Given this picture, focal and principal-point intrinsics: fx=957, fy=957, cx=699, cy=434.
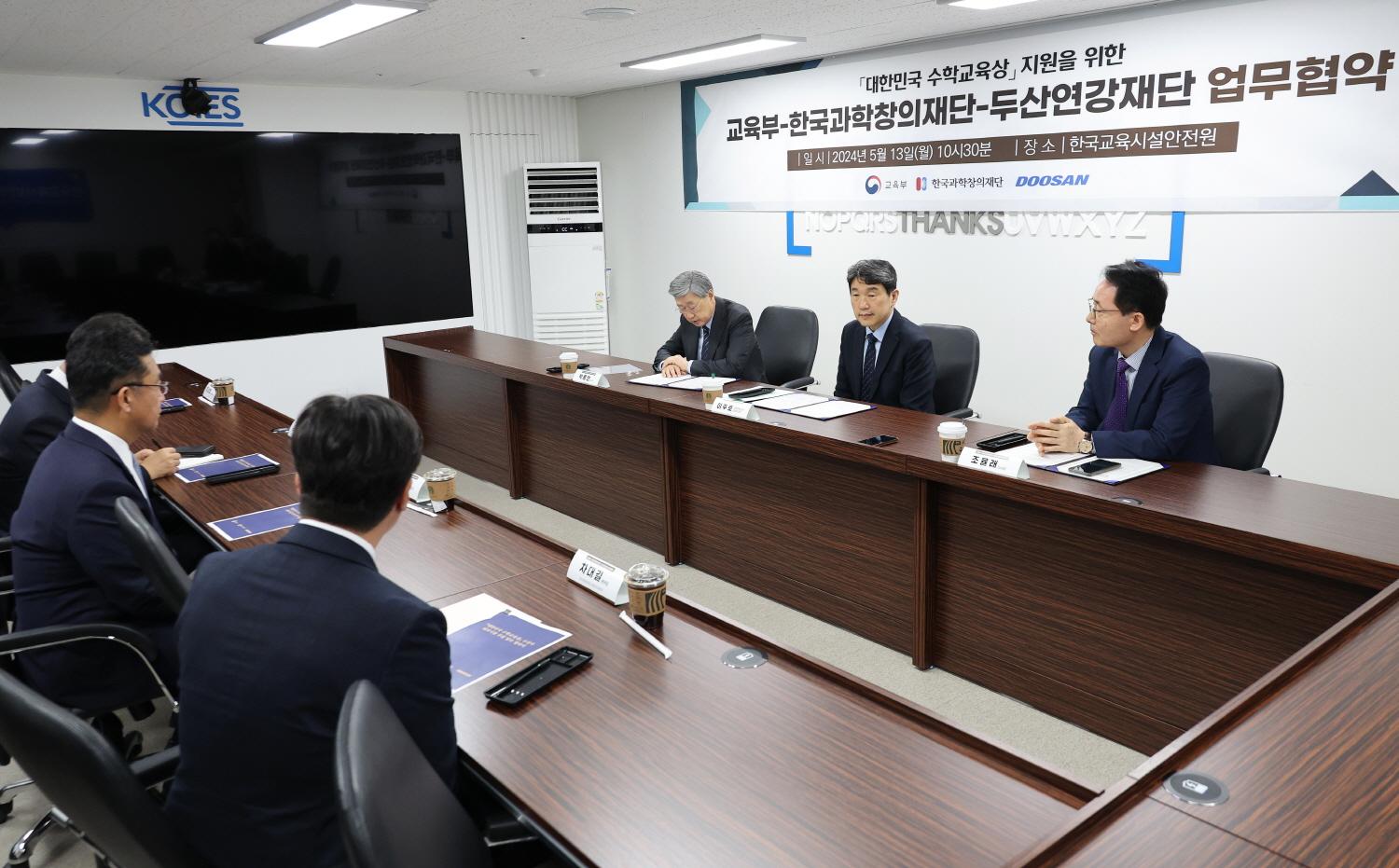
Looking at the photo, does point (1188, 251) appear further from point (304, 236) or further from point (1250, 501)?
point (304, 236)

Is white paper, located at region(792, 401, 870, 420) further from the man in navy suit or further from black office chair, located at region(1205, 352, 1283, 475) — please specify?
black office chair, located at region(1205, 352, 1283, 475)

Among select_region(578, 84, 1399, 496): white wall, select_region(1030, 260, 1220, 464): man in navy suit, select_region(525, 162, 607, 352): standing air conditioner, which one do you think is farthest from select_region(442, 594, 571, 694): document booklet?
select_region(525, 162, 607, 352): standing air conditioner

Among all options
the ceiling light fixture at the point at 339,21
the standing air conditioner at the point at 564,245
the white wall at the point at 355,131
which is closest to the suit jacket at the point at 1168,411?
the ceiling light fixture at the point at 339,21

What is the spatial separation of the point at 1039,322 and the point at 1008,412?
1.75 ft

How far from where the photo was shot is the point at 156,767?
63.2 inches

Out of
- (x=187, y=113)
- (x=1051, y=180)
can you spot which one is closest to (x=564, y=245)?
(x=187, y=113)

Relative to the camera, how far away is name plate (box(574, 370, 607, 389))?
407 centimetres

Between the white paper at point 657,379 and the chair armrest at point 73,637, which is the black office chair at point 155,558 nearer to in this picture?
the chair armrest at point 73,637

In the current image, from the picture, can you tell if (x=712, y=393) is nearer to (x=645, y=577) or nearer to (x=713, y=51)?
(x=645, y=577)

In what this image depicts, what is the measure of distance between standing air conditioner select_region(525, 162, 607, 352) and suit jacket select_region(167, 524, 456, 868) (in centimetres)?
621

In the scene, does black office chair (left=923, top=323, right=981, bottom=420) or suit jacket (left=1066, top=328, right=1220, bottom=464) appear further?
black office chair (left=923, top=323, right=981, bottom=420)

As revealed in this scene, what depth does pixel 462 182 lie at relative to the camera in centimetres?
729

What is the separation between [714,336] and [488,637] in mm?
2812

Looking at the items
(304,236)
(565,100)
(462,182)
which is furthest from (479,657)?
(565,100)
